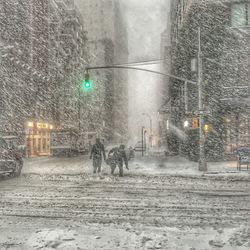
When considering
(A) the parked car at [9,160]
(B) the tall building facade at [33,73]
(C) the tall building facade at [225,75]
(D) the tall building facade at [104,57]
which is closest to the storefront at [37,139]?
(B) the tall building facade at [33,73]

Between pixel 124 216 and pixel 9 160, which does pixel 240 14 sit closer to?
pixel 9 160

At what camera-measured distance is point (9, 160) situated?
18344mm

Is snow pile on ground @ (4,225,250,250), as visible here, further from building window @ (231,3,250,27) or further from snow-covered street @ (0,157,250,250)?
building window @ (231,3,250,27)

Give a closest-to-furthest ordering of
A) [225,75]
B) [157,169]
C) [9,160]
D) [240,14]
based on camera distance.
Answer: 1. [9,160]
2. [157,169]
3. [225,75]
4. [240,14]

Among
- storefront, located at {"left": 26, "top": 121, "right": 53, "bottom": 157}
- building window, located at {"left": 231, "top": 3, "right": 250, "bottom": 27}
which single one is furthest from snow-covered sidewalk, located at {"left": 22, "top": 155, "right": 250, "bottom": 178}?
storefront, located at {"left": 26, "top": 121, "right": 53, "bottom": 157}

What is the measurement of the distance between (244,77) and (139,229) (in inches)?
950

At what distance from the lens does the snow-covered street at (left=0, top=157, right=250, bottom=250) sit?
6.89m

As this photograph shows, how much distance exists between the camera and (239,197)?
12.4 meters

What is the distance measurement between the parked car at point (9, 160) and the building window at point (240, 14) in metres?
19.3

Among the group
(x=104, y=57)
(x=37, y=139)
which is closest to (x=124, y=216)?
(x=37, y=139)

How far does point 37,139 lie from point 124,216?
40.4 meters

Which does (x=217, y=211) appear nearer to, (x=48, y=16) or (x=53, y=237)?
(x=53, y=237)

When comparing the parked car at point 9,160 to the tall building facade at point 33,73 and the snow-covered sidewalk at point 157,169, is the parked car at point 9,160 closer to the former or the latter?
the snow-covered sidewalk at point 157,169

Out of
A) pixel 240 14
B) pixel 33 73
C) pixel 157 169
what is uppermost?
pixel 240 14
